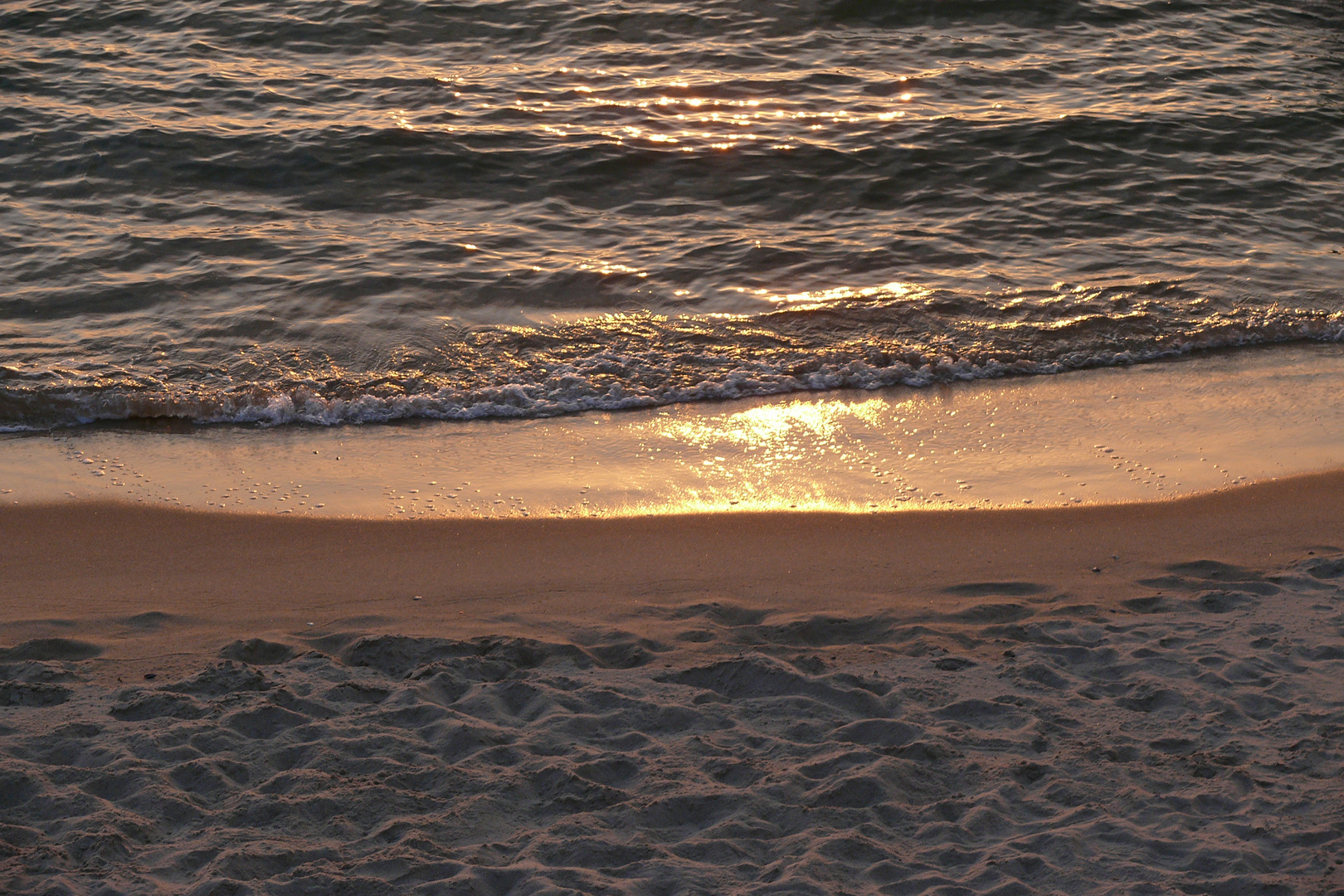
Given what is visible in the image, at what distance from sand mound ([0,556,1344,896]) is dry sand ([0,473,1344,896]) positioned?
0.01 metres

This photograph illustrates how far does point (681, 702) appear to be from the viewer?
3.78 metres

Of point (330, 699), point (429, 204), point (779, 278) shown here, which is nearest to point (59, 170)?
point (429, 204)

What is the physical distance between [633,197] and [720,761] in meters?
6.78

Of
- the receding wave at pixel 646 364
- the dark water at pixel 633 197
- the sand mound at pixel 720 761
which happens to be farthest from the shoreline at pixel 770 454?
the sand mound at pixel 720 761

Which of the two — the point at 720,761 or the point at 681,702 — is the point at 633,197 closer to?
the point at 681,702

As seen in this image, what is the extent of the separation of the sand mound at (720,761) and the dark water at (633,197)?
2.67 metres

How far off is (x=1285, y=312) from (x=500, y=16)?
9175 millimetres

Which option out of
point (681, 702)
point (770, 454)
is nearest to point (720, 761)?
point (681, 702)

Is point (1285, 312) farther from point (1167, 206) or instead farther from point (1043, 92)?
point (1043, 92)

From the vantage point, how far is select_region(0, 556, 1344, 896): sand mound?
304 centimetres

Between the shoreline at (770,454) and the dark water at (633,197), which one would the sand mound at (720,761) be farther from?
the dark water at (633,197)

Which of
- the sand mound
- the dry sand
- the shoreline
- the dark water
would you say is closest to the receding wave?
the dark water

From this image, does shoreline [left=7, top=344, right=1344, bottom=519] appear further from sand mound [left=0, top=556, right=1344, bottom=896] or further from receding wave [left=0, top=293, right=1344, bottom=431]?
sand mound [left=0, top=556, right=1344, bottom=896]

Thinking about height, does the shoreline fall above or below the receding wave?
below
